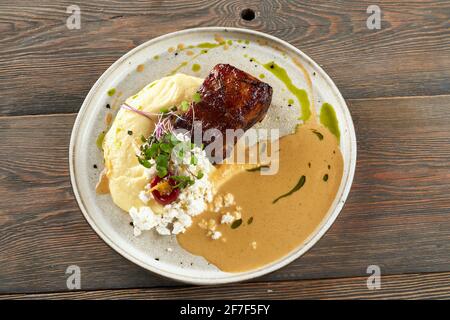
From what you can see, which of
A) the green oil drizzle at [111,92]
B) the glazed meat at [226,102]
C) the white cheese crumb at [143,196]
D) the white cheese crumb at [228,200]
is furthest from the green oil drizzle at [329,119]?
the green oil drizzle at [111,92]

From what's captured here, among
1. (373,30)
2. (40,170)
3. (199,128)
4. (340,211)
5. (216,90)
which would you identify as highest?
(373,30)

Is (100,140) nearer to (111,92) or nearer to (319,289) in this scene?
(111,92)

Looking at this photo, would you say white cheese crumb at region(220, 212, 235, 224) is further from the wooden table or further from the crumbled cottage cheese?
the wooden table

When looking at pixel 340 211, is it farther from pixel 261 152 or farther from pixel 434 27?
pixel 434 27

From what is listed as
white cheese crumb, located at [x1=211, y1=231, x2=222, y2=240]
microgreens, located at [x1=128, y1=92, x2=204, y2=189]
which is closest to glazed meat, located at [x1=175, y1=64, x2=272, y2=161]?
microgreens, located at [x1=128, y1=92, x2=204, y2=189]

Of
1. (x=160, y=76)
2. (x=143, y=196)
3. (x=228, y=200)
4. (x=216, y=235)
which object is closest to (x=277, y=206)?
(x=228, y=200)

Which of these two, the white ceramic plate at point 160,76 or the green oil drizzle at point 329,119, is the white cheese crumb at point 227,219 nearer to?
the white ceramic plate at point 160,76

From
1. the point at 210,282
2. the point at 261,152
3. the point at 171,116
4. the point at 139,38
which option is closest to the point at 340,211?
the point at 261,152
